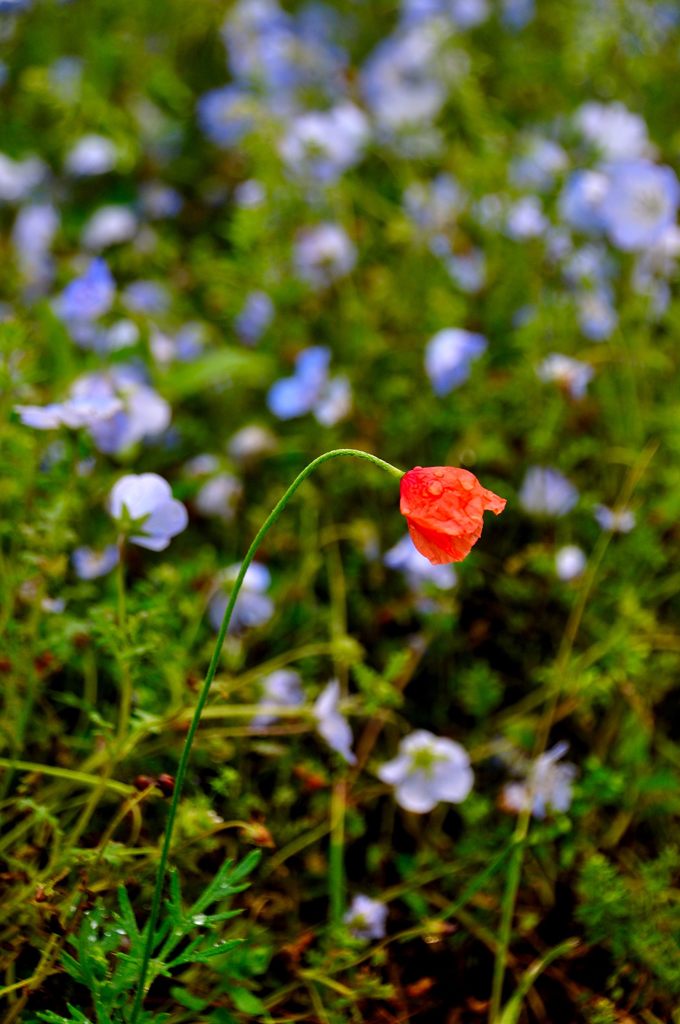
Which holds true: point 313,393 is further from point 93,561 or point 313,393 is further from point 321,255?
point 93,561

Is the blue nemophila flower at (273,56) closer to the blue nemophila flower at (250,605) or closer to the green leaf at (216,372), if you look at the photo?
the green leaf at (216,372)

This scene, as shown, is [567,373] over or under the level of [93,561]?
over

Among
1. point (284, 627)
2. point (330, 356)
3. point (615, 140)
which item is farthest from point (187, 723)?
point (615, 140)

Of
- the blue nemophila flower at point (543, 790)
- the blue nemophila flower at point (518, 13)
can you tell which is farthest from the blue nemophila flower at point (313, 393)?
the blue nemophila flower at point (518, 13)

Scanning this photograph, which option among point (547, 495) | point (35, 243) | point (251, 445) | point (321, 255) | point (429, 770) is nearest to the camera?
point (429, 770)

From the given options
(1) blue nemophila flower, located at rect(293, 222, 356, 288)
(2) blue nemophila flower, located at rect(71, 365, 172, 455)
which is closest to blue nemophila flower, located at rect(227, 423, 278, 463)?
(2) blue nemophila flower, located at rect(71, 365, 172, 455)

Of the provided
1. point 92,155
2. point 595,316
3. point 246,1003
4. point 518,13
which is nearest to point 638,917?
point 246,1003
